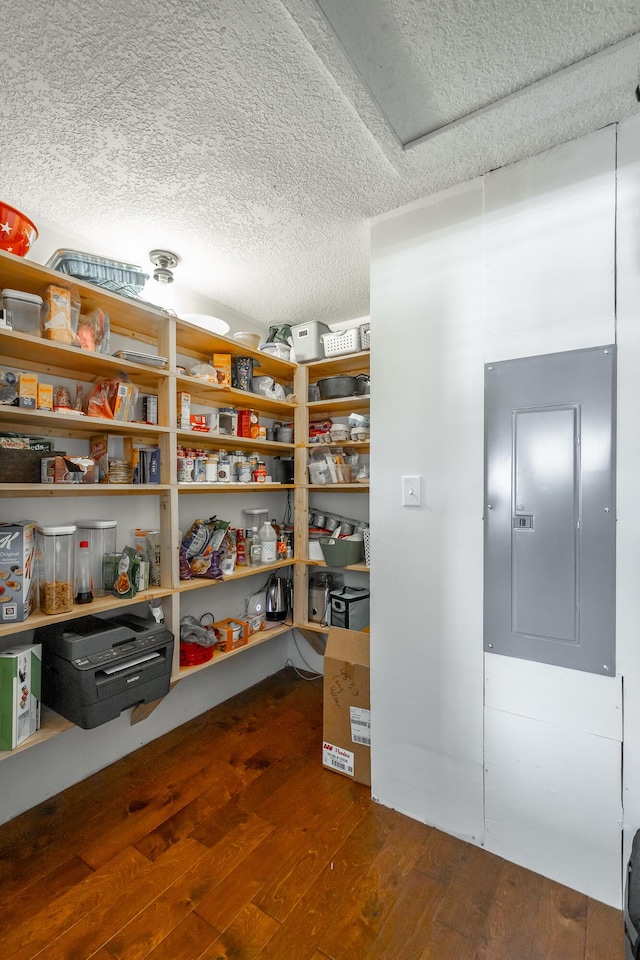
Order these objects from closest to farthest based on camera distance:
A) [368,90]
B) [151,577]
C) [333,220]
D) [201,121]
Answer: [368,90]
[201,121]
[333,220]
[151,577]

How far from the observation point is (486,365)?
1.56 metres

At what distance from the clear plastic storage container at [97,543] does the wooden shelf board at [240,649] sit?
53 cm

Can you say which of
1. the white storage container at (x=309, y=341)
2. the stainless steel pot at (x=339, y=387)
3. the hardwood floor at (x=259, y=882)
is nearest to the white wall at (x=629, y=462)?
the hardwood floor at (x=259, y=882)

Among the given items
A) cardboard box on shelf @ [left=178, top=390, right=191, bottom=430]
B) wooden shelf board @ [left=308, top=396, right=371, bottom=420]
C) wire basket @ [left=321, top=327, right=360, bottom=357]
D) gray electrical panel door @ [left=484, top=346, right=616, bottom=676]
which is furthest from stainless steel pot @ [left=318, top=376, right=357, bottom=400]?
gray electrical panel door @ [left=484, top=346, right=616, bottom=676]

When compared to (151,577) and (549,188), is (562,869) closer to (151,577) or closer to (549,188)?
(151,577)

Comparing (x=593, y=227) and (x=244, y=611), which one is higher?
(x=593, y=227)

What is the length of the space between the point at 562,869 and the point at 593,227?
208 cm

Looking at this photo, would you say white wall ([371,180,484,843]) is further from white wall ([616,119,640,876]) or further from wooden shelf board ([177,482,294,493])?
wooden shelf board ([177,482,294,493])

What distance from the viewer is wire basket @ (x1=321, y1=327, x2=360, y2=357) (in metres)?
2.39

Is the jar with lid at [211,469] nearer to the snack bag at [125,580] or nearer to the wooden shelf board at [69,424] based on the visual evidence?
the wooden shelf board at [69,424]

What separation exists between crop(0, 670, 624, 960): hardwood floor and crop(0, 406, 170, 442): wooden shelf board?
5.17 ft

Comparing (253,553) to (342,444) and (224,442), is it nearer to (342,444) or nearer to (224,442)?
(224,442)

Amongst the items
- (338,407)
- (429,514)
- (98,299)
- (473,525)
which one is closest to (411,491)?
(429,514)

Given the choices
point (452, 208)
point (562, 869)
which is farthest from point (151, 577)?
point (452, 208)
